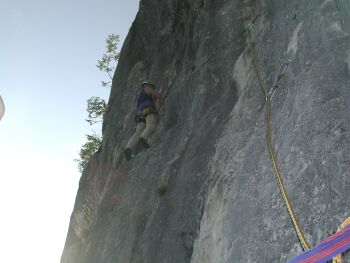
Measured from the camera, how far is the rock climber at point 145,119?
998 cm

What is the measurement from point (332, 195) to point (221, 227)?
152cm

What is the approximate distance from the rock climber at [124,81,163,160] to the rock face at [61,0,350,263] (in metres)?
0.28

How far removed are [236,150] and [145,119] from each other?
5167 mm

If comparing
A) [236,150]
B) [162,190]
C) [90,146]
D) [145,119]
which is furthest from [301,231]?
[90,146]

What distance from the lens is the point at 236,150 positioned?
553 cm

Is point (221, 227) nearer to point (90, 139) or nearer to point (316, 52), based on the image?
point (316, 52)

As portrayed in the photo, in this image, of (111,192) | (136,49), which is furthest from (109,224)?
(136,49)

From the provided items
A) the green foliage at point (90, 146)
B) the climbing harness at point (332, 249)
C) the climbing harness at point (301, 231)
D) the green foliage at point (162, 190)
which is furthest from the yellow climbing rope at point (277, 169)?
the green foliage at point (90, 146)

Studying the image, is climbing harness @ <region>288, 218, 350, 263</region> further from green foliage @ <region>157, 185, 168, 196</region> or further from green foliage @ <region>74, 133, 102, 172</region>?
green foliage @ <region>74, 133, 102, 172</region>

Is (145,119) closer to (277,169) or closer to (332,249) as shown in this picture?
(277,169)

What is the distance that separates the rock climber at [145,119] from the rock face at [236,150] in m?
0.28

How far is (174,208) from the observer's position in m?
6.61

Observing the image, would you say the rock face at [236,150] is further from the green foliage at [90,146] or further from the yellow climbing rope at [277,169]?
the green foliage at [90,146]

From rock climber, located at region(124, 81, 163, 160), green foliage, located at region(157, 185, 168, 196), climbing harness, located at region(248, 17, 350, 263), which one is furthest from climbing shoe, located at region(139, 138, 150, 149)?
climbing harness, located at region(248, 17, 350, 263)
